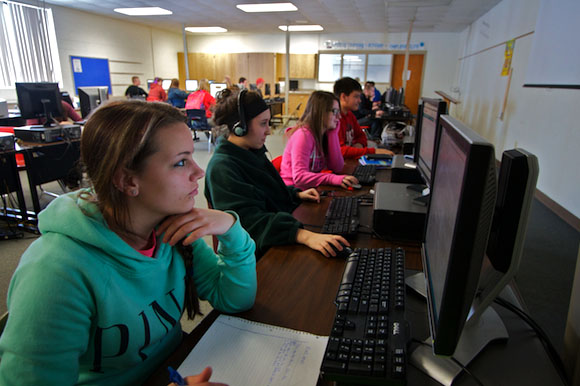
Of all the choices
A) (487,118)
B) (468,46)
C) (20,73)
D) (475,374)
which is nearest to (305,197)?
(475,374)

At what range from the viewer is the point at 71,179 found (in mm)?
3645

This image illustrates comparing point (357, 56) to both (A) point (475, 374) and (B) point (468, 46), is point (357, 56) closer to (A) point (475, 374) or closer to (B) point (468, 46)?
(B) point (468, 46)

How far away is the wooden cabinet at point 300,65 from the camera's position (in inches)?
437

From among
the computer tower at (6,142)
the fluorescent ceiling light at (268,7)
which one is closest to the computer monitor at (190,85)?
the fluorescent ceiling light at (268,7)

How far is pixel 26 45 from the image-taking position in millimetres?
6914

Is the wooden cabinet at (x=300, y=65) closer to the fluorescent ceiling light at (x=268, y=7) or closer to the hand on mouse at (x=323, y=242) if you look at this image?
the fluorescent ceiling light at (x=268, y=7)

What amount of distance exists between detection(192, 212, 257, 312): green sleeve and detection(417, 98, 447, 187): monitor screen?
71 cm

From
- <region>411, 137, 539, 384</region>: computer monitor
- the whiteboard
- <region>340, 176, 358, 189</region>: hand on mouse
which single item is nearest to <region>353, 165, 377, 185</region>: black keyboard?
<region>340, 176, 358, 189</region>: hand on mouse

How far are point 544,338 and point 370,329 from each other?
36 centimetres

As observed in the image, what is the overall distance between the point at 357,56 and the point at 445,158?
11.3m

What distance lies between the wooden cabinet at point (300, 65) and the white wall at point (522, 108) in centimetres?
461

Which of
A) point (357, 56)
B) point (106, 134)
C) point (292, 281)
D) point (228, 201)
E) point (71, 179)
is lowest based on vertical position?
point (71, 179)

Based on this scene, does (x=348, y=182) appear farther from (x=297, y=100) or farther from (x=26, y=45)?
(x=297, y=100)

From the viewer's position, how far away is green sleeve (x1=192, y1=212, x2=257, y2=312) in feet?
2.72
